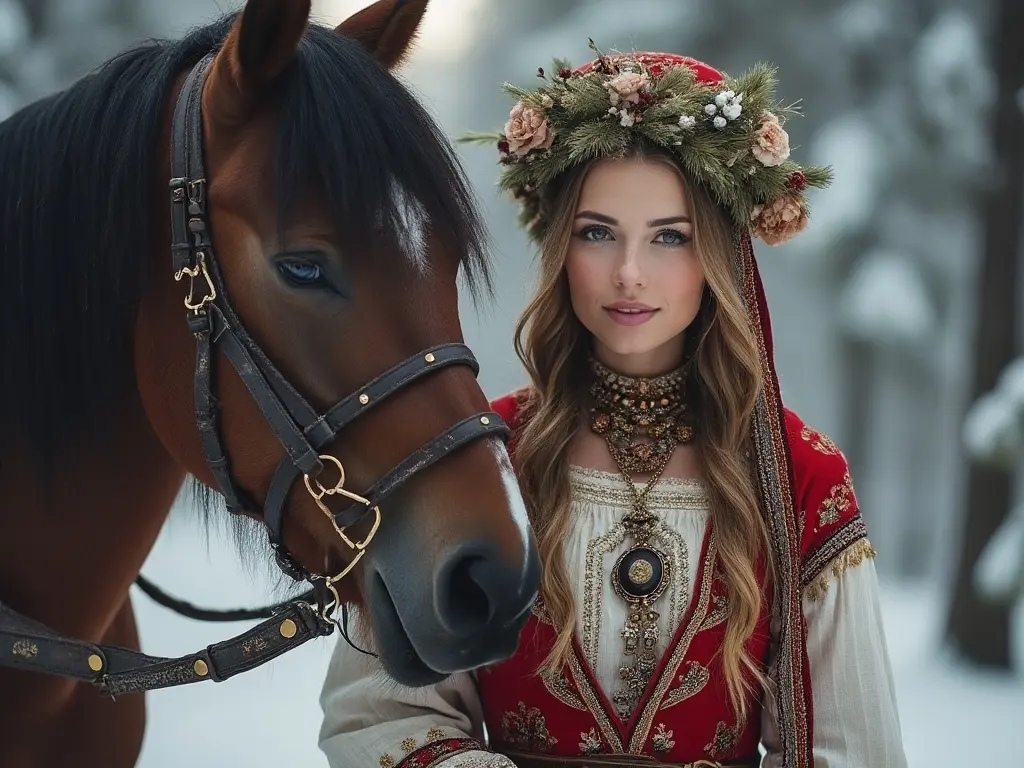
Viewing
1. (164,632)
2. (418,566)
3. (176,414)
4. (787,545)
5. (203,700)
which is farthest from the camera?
(164,632)

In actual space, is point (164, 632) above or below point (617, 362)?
below

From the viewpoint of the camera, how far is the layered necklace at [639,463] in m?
1.42

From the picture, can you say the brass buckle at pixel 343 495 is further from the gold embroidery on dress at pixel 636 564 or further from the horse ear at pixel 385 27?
the horse ear at pixel 385 27

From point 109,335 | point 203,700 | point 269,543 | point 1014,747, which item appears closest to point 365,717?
point 269,543

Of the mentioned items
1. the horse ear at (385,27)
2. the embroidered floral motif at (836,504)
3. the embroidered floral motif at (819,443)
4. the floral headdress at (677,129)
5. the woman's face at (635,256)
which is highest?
the horse ear at (385,27)

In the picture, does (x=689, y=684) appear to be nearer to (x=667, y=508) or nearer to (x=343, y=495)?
(x=667, y=508)

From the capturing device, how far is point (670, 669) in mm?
1394

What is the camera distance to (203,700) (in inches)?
159

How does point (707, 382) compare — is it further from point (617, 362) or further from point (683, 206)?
point (683, 206)

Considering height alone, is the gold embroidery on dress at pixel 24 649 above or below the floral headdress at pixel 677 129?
below

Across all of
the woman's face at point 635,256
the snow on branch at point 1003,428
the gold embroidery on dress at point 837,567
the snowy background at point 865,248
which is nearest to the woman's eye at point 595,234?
the woman's face at point 635,256

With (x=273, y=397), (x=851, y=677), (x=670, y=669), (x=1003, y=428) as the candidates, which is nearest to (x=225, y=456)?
(x=273, y=397)

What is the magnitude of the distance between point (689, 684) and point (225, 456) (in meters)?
0.73

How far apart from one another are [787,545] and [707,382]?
Answer: 0.28 m
